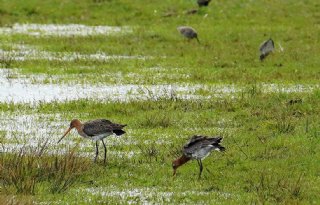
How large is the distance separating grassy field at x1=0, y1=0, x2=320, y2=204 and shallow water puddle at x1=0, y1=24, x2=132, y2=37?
16.1 inches

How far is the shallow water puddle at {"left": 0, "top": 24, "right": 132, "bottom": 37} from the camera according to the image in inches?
1232

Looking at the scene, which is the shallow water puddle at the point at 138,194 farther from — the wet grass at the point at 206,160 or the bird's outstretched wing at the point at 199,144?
the bird's outstretched wing at the point at 199,144

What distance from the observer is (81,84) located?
21969 millimetres

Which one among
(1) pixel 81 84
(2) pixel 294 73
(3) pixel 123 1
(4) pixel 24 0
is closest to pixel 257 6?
(3) pixel 123 1

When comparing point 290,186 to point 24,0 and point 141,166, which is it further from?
point 24,0

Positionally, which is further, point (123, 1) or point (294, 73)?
point (123, 1)

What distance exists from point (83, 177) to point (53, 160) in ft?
1.79

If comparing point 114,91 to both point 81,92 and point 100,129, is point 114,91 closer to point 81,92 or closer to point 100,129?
point 81,92

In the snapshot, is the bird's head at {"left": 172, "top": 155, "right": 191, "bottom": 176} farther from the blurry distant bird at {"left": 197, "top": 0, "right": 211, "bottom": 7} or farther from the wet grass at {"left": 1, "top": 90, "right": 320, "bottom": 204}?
the blurry distant bird at {"left": 197, "top": 0, "right": 211, "bottom": 7}

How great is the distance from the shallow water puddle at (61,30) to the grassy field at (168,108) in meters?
0.41

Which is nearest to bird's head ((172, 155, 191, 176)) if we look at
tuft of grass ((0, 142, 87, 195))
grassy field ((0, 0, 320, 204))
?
grassy field ((0, 0, 320, 204))

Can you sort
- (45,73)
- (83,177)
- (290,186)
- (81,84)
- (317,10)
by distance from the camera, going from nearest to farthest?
1. (290,186)
2. (83,177)
3. (81,84)
4. (45,73)
5. (317,10)

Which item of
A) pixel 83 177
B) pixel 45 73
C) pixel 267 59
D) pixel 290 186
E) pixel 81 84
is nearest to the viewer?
pixel 290 186

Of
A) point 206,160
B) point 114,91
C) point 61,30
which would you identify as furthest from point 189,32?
point 206,160
